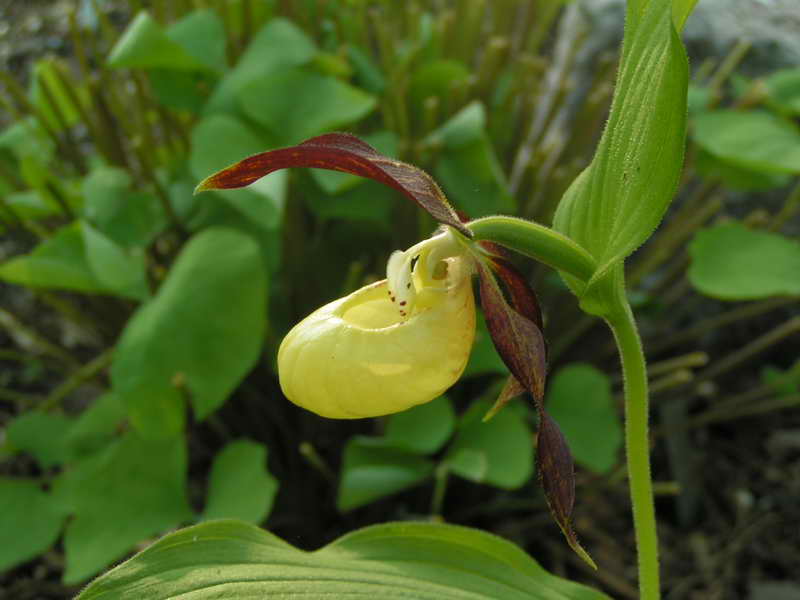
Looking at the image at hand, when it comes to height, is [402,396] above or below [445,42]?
above

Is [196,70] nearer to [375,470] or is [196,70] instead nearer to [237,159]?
[237,159]

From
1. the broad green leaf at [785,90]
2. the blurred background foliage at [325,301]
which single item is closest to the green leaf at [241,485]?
the blurred background foliage at [325,301]

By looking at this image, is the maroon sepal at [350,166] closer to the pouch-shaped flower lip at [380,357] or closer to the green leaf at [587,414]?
the pouch-shaped flower lip at [380,357]

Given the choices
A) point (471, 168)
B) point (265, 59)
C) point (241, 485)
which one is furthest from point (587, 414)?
point (265, 59)

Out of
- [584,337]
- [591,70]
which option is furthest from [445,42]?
[584,337]

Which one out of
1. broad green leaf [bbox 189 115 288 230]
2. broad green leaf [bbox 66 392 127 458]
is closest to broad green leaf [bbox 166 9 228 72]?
broad green leaf [bbox 189 115 288 230]

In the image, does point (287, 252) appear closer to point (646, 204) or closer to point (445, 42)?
point (445, 42)
